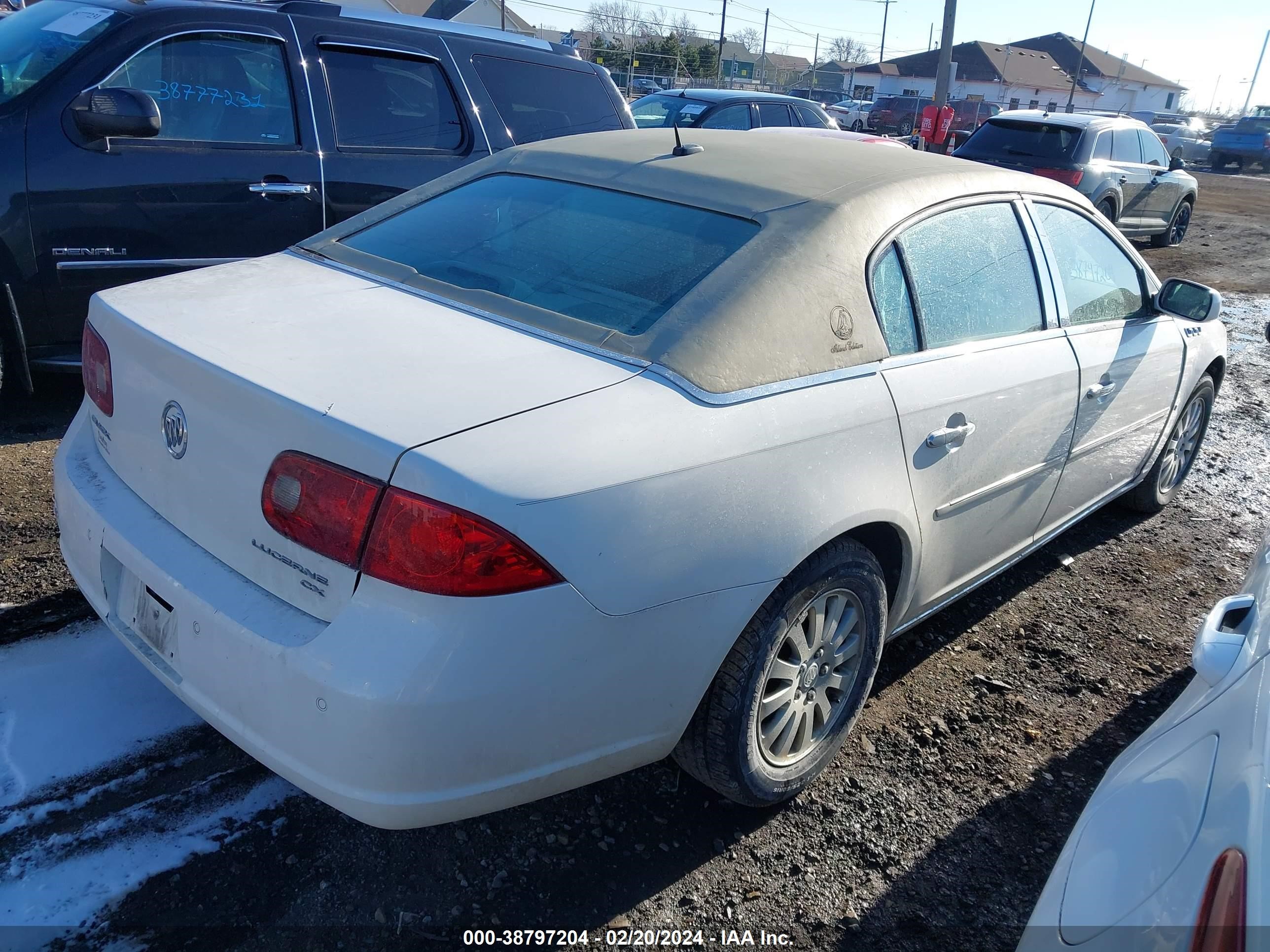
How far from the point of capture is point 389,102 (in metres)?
5.36

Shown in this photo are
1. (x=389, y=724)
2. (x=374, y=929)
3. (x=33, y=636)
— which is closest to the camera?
(x=389, y=724)

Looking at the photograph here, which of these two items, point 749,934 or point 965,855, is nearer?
point 749,934

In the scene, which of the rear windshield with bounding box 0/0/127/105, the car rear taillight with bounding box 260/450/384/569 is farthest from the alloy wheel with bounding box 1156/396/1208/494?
the rear windshield with bounding box 0/0/127/105

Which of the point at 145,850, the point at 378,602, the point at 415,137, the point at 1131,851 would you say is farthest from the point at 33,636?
the point at 415,137

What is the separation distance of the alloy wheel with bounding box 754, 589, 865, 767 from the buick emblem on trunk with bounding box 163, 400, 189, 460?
4.68 ft

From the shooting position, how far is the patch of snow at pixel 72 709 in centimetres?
251

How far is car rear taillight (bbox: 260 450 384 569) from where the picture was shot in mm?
1884

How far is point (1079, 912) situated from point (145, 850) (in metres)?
1.97

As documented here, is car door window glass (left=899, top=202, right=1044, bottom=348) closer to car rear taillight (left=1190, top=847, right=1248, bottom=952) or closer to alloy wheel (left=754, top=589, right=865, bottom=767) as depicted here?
alloy wheel (left=754, top=589, right=865, bottom=767)

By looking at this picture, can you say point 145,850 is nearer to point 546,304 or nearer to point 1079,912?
point 546,304

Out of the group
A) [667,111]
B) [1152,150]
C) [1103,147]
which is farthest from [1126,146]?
[667,111]

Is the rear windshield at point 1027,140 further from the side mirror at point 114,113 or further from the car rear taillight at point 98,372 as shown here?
the car rear taillight at point 98,372

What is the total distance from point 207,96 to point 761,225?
11.1 feet

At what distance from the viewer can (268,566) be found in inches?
80.3
